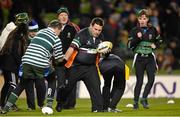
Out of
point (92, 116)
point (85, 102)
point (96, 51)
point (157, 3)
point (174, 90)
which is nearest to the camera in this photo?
point (92, 116)

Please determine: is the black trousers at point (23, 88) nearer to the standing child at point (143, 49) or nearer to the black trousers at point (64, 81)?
the black trousers at point (64, 81)

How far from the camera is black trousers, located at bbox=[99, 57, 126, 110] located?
1702cm

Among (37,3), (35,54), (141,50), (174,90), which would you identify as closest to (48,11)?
(37,3)

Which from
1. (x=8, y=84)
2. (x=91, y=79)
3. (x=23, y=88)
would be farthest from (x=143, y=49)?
(x=23, y=88)

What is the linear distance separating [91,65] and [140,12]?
2096 mm

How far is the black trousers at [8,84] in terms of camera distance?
17594 millimetres

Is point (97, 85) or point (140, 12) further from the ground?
point (140, 12)

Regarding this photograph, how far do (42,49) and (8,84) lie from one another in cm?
212

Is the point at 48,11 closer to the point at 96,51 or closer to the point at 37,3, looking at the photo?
the point at 37,3

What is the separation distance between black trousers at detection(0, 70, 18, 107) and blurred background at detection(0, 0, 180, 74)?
7.33m

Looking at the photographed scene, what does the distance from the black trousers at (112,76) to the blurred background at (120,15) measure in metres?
7.92

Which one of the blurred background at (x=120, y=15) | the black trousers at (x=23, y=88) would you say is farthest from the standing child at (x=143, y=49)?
the blurred background at (x=120, y=15)

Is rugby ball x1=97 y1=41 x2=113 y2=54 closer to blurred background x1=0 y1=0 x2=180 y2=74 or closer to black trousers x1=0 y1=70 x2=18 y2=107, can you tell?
black trousers x1=0 y1=70 x2=18 y2=107

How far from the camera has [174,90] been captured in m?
23.8
